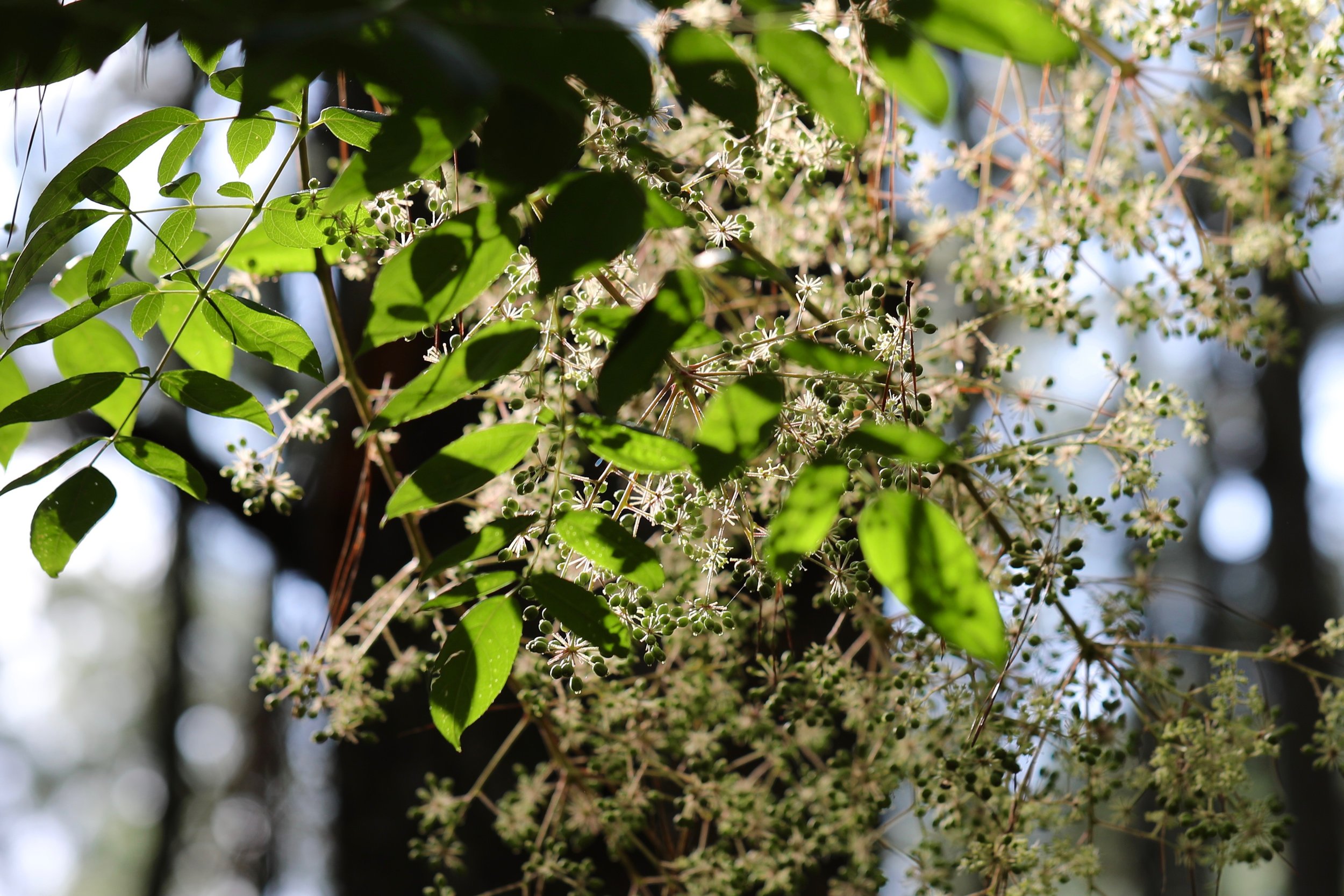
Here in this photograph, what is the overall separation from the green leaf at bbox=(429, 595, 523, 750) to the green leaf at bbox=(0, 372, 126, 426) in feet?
1.19

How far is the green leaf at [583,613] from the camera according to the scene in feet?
2.12

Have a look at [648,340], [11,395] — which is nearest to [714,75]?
[648,340]

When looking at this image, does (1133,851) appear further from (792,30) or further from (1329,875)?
(792,30)

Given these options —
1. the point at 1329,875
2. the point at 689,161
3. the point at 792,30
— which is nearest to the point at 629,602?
the point at 792,30

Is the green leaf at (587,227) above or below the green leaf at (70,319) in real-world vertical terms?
above

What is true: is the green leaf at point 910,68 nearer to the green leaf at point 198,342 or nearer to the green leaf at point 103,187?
the green leaf at point 103,187

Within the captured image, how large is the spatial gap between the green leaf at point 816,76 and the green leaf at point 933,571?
0.75 ft

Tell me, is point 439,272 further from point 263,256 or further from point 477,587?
point 263,256

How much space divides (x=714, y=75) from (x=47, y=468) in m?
0.61

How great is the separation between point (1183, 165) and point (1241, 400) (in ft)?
18.9

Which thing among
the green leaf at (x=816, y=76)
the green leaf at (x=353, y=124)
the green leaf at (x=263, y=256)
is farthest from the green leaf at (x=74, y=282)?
the green leaf at (x=816, y=76)

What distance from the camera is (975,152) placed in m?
1.42

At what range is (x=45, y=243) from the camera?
69 centimetres

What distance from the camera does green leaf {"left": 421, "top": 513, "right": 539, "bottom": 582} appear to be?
623 mm
